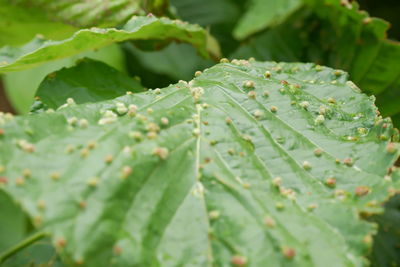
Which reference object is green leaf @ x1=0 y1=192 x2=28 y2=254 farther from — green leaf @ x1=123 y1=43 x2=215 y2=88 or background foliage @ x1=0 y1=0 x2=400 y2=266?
green leaf @ x1=123 y1=43 x2=215 y2=88

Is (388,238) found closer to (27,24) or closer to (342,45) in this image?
(342,45)

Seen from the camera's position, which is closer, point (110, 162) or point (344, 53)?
point (110, 162)

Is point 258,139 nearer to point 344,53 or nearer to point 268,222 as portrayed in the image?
point 268,222

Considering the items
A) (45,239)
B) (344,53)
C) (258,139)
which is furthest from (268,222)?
(344,53)

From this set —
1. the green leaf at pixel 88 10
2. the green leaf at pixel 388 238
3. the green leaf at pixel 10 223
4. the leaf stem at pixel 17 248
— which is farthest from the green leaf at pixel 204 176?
the green leaf at pixel 10 223

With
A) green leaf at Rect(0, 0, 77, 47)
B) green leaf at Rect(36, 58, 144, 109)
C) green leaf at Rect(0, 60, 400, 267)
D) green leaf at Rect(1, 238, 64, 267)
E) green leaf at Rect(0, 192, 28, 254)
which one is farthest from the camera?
green leaf at Rect(0, 192, 28, 254)

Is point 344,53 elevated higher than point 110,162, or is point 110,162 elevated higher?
point 110,162

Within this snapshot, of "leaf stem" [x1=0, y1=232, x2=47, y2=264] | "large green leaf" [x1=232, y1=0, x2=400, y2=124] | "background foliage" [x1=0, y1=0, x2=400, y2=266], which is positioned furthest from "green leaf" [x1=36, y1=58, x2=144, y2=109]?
"large green leaf" [x1=232, y1=0, x2=400, y2=124]
